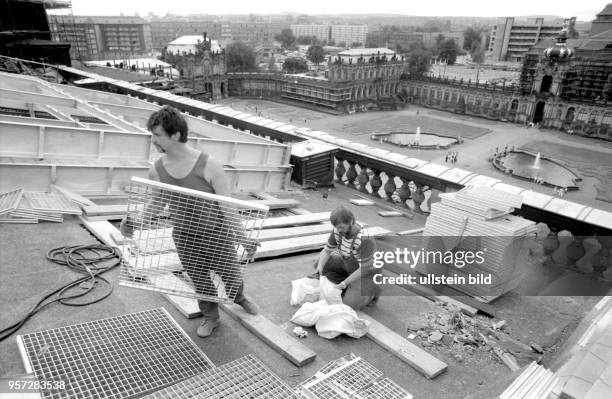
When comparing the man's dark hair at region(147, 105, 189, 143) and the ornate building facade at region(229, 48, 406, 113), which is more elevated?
the man's dark hair at region(147, 105, 189, 143)

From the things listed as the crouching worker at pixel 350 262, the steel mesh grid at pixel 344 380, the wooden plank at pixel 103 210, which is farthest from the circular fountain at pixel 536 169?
the steel mesh grid at pixel 344 380

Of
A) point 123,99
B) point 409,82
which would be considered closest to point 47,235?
point 123,99

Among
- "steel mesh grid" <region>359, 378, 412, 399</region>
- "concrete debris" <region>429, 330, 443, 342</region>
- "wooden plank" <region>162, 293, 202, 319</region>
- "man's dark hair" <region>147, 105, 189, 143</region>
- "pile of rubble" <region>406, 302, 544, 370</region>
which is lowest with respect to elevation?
"pile of rubble" <region>406, 302, 544, 370</region>

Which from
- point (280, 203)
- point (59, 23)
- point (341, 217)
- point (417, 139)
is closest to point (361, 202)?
point (280, 203)

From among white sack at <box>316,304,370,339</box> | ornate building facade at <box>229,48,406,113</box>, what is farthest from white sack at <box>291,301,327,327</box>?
ornate building facade at <box>229,48,406,113</box>

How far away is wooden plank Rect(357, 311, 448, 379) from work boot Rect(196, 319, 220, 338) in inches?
63.6

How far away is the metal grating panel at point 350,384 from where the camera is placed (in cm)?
337

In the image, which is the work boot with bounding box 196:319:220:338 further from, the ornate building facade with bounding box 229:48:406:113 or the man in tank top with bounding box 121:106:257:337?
the ornate building facade with bounding box 229:48:406:113

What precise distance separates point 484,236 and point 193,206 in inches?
138

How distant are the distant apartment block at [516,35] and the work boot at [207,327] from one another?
147 meters

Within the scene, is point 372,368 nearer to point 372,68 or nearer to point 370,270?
point 370,270

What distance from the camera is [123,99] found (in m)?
13.4

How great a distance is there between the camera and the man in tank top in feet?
11.2

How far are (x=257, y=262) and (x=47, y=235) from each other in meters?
3.00
